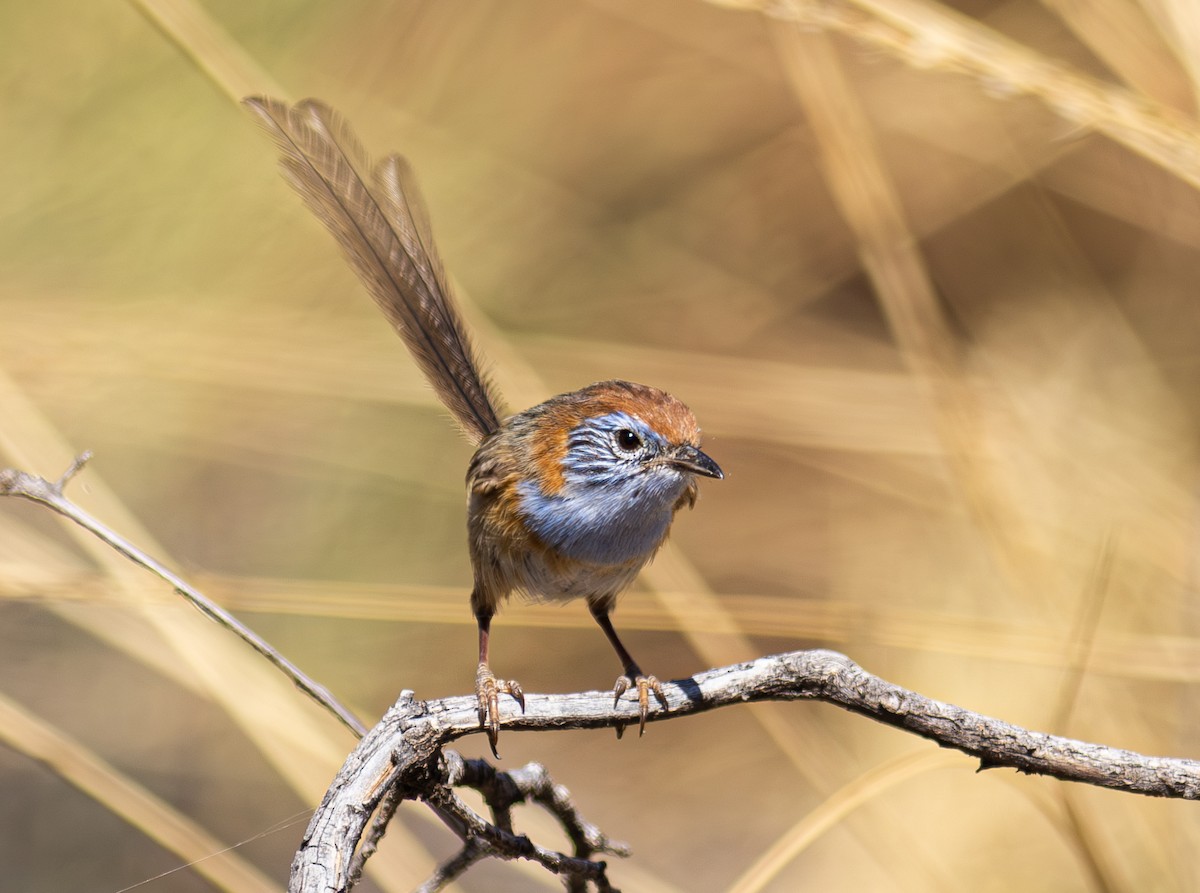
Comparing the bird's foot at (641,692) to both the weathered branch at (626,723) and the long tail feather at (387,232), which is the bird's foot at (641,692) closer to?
the weathered branch at (626,723)

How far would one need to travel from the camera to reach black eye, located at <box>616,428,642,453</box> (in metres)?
2.77

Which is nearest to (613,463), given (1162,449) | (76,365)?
(76,365)

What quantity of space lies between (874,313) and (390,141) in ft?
9.78

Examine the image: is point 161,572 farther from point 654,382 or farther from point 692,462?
point 654,382

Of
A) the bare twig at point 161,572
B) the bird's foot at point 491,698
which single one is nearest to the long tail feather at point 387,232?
the bird's foot at point 491,698

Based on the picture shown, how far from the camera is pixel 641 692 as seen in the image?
2.51m

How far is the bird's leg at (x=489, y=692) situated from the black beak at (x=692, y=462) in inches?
26.6

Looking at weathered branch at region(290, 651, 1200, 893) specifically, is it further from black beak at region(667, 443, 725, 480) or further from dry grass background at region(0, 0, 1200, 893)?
dry grass background at region(0, 0, 1200, 893)

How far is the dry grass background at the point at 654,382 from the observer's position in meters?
3.73

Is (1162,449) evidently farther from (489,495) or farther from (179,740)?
(179,740)

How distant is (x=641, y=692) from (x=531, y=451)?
718 mm

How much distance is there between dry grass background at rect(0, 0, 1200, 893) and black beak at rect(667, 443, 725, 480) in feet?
3.40

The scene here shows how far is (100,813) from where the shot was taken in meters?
4.62

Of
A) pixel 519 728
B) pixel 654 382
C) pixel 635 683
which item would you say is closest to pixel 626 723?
pixel 519 728
